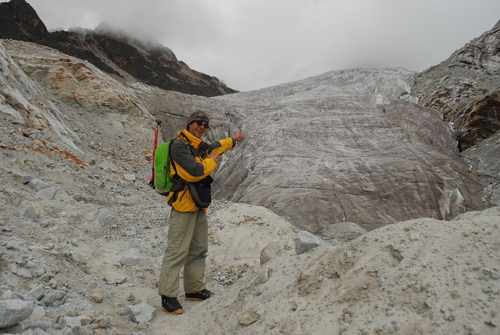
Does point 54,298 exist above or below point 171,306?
above

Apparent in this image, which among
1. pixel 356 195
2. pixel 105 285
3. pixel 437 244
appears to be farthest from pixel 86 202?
pixel 356 195

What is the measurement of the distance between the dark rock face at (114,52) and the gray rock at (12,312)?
149 feet

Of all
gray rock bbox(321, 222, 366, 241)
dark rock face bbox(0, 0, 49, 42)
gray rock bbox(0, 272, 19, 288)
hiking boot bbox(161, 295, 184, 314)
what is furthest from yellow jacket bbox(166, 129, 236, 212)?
dark rock face bbox(0, 0, 49, 42)

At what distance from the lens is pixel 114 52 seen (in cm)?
6219

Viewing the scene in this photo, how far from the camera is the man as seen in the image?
3650mm

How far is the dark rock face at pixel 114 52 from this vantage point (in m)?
49.2

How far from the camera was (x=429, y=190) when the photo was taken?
1343 cm

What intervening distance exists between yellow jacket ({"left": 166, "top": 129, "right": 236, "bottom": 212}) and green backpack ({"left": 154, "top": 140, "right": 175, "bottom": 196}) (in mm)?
60

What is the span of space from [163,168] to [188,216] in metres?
→ 0.68

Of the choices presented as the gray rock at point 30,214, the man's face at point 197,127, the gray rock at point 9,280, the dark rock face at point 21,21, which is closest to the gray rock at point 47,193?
the gray rock at point 30,214

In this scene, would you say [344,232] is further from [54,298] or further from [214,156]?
[54,298]

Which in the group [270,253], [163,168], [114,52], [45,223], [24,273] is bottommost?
[270,253]

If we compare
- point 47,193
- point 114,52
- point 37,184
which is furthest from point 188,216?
point 114,52

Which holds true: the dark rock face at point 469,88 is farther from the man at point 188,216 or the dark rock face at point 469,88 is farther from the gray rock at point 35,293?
the gray rock at point 35,293
